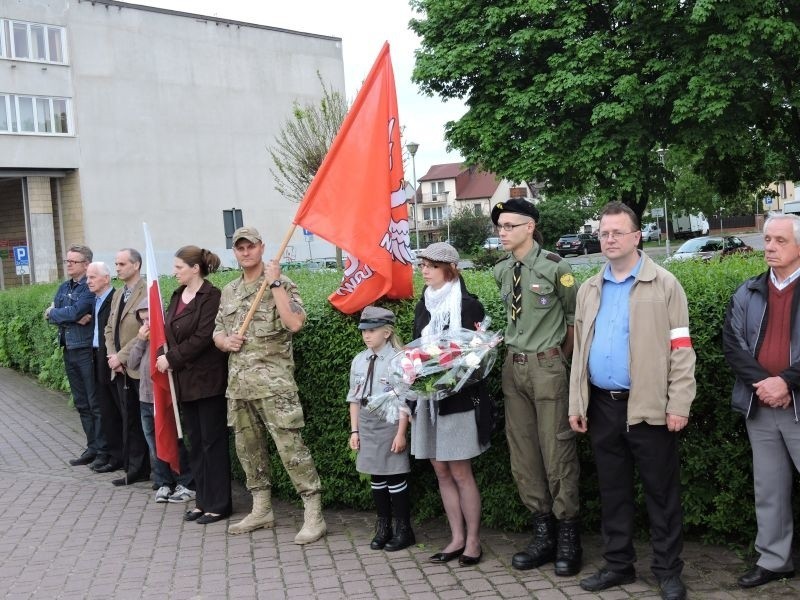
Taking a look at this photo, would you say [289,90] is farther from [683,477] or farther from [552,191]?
[683,477]

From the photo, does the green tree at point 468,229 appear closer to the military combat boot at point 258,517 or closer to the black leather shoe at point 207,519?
the black leather shoe at point 207,519

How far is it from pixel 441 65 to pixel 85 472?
76.9 ft

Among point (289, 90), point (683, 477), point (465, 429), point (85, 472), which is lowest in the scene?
point (85, 472)

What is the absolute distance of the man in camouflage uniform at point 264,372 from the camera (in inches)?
233

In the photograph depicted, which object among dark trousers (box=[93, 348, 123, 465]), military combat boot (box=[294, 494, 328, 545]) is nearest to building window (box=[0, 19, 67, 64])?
dark trousers (box=[93, 348, 123, 465])

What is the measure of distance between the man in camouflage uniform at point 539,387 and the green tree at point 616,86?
2152 cm

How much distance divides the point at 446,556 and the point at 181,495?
2912 millimetres

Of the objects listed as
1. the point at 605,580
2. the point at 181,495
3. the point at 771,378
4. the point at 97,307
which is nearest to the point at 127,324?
the point at 97,307

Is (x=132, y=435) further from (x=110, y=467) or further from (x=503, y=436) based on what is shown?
(x=503, y=436)

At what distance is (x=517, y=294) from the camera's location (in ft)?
16.4

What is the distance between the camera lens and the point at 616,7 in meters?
26.0

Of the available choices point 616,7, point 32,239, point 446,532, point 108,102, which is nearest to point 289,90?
point 108,102

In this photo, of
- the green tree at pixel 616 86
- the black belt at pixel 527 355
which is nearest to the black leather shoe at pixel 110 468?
the black belt at pixel 527 355

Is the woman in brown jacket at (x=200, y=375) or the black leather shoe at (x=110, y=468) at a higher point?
the woman in brown jacket at (x=200, y=375)
